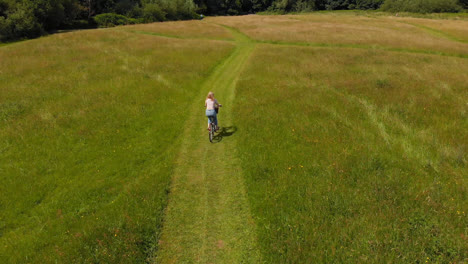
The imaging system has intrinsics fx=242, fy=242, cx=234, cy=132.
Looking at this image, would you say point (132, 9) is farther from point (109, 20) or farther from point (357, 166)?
point (357, 166)

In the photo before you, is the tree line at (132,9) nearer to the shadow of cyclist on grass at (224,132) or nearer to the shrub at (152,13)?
the shrub at (152,13)

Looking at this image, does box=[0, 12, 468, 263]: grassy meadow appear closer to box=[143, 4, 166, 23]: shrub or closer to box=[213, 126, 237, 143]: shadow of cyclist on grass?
box=[213, 126, 237, 143]: shadow of cyclist on grass

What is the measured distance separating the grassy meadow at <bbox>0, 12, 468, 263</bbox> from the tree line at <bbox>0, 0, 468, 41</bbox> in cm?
2921

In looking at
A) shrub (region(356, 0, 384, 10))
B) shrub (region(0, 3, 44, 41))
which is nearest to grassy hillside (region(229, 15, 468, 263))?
shrub (region(0, 3, 44, 41))

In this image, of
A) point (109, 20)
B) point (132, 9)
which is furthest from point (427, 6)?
point (109, 20)

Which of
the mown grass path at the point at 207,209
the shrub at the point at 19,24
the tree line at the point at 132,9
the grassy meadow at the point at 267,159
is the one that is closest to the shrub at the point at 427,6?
the tree line at the point at 132,9

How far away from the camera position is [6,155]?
11594mm

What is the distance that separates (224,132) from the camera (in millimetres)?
14141

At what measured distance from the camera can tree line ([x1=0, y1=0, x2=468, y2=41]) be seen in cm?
4625

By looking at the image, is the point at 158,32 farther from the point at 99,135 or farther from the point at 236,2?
the point at 236,2

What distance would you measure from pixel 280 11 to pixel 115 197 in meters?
129

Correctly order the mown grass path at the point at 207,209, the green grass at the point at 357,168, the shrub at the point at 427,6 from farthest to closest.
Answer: the shrub at the point at 427,6 < the mown grass path at the point at 207,209 < the green grass at the point at 357,168

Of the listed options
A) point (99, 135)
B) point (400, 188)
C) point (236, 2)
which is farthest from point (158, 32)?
point (236, 2)

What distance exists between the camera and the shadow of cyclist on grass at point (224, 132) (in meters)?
13.6
